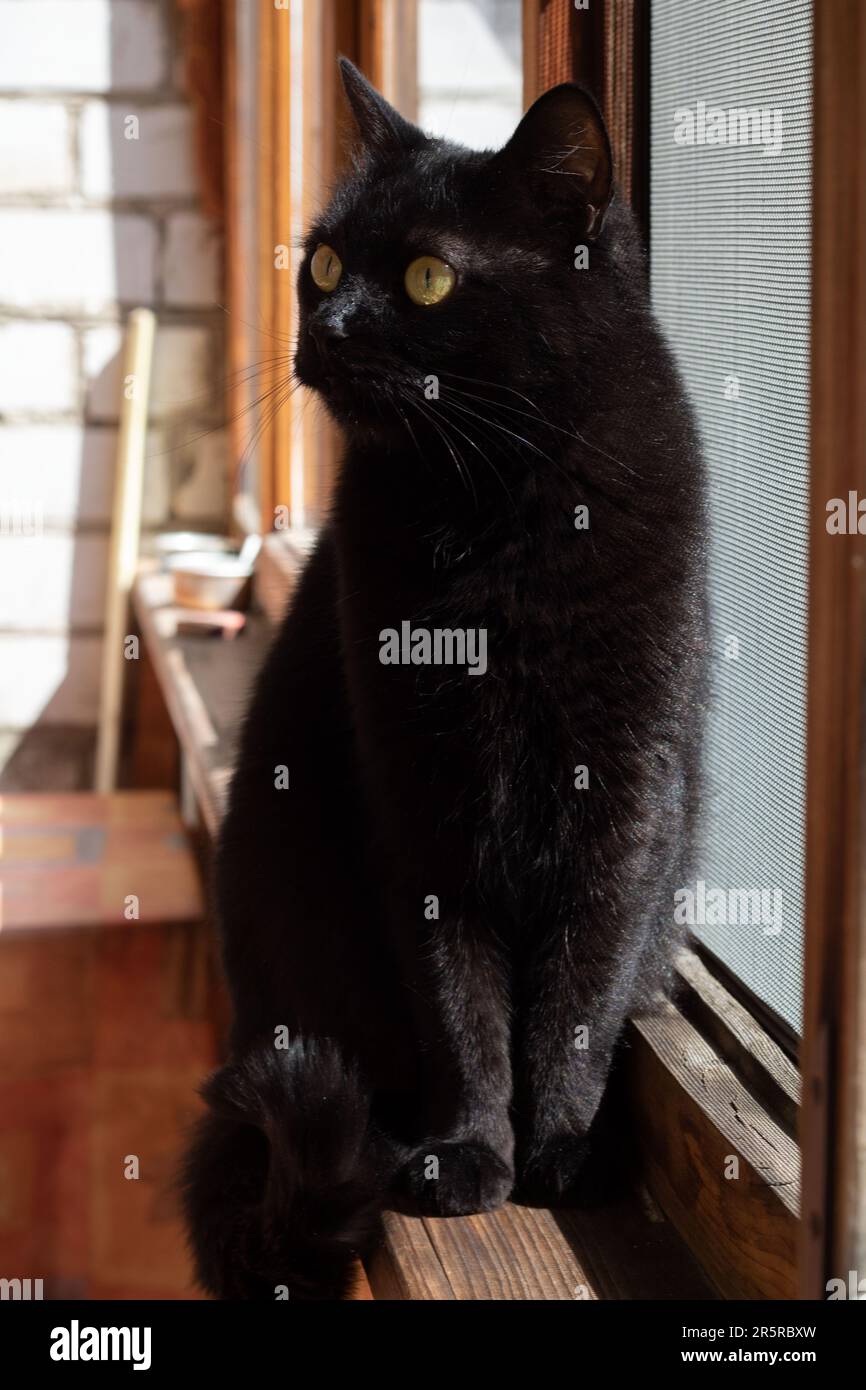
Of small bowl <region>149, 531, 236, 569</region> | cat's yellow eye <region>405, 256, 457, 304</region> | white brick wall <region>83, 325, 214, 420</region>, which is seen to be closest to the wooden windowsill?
cat's yellow eye <region>405, 256, 457, 304</region>

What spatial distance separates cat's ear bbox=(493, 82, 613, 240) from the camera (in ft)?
2.66

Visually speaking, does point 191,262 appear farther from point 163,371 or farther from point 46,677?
point 46,677

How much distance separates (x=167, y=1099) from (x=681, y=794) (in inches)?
76.0

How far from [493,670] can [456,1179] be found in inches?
12.9

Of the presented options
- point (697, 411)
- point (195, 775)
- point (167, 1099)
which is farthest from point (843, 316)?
point (167, 1099)

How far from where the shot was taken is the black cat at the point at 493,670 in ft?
2.79

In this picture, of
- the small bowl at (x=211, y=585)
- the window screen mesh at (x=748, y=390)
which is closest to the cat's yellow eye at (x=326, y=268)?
the window screen mesh at (x=748, y=390)

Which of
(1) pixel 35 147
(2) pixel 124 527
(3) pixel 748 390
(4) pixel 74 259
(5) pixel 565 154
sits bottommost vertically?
(2) pixel 124 527

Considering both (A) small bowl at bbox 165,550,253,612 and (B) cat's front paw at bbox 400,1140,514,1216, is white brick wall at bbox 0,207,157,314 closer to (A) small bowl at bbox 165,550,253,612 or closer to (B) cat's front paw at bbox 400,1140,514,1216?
(A) small bowl at bbox 165,550,253,612

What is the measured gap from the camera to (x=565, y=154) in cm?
83

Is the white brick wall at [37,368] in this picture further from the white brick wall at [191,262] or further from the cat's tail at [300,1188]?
the cat's tail at [300,1188]

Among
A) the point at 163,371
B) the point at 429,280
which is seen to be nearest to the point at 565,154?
the point at 429,280

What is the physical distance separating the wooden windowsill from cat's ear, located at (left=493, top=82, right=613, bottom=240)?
22.0 inches

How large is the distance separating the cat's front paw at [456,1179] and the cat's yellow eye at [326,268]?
0.59 metres
